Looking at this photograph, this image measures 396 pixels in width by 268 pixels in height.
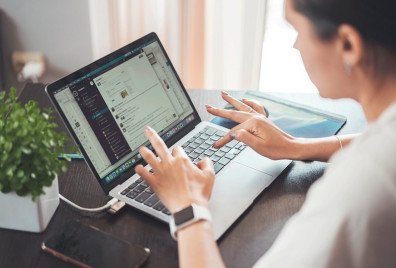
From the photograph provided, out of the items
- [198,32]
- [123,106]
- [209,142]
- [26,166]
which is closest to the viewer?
[26,166]

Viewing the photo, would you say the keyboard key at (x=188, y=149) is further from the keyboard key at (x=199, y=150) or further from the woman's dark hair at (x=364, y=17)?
the woman's dark hair at (x=364, y=17)

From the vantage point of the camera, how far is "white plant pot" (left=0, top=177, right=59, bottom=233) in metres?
0.88

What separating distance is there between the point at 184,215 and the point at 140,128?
0.99 ft

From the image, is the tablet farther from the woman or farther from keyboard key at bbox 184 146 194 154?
the woman

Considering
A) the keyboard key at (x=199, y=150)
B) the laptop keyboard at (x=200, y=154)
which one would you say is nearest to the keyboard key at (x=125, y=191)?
the laptop keyboard at (x=200, y=154)

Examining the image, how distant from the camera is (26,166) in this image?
0.85 m

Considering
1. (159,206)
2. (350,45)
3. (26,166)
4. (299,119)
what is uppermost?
(350,45)

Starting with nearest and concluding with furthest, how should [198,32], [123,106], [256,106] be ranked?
[123,106] < [256,106] < [198,32]

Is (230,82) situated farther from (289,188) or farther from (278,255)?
(278,255)

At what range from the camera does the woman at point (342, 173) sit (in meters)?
0.62

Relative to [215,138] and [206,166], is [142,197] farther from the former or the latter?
[215,138]

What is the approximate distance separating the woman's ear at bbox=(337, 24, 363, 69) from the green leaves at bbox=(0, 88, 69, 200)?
1.66ft

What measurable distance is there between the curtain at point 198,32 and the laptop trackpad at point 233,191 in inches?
48.0

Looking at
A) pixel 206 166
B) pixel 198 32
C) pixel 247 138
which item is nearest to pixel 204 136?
pixel 247 138
